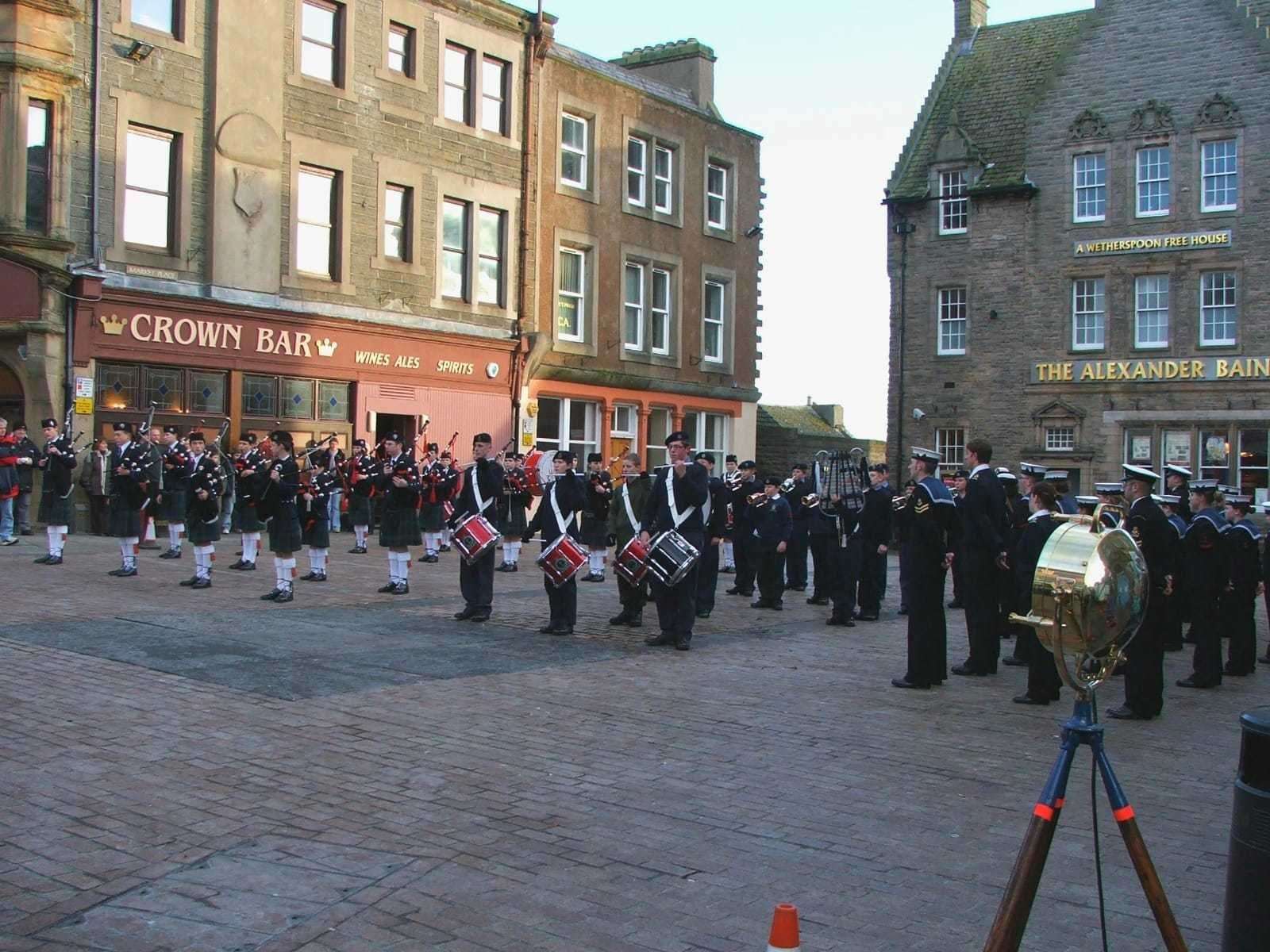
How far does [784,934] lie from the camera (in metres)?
4.11

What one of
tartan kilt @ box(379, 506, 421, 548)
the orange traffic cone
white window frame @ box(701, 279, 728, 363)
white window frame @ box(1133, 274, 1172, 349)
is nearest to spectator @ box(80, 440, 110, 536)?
tartan kilt @ box(379, 506, 421, 548)

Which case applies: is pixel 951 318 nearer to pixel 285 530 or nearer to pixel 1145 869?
pixel 285 530

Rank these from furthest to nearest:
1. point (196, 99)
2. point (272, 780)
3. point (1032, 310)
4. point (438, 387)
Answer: point (1032, 310) → point (438, 387) → point (196, 99) → point (272, 780)

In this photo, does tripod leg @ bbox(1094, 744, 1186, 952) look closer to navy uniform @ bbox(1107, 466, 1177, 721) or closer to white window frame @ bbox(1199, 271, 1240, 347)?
navy uniform @ bbox(1107, 466, 1177, 721)

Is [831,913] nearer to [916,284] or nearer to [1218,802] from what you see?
[1218,802]

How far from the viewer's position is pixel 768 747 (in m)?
8.59

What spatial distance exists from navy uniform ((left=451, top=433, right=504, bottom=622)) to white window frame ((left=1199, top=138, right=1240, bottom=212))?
28.1 meters

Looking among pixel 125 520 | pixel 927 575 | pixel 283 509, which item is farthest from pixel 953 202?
pixel 927 575

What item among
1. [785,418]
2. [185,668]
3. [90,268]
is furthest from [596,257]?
[185,668]

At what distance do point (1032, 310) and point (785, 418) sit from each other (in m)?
14.9

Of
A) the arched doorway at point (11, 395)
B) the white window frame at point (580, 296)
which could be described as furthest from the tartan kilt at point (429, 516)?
the white window frame at point (580, 296)

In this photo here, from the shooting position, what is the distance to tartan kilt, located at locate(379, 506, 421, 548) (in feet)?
55.7

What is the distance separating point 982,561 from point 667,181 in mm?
24759

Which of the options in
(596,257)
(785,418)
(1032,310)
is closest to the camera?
(596,257)
